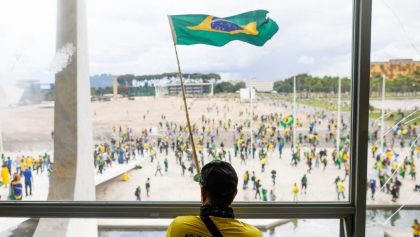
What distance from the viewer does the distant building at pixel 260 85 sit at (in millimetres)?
2348

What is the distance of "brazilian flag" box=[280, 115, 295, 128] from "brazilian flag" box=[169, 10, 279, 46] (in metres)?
0.51

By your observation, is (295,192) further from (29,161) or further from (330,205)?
(29,161)

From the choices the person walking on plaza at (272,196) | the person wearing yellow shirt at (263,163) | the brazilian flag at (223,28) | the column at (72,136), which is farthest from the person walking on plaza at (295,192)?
the column at (72,136)

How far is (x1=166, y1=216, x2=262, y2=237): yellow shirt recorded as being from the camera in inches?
49.3

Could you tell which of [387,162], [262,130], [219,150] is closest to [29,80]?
[219,150]

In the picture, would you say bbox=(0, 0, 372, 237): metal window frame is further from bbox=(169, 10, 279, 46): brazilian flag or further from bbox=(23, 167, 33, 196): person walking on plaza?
bbox=(169, 10, 279, 46): brazilian flag

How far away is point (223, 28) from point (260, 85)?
0.44 m

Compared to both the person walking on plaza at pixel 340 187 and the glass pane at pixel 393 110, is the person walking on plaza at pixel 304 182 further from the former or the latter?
the glass pane at pixel 393 110

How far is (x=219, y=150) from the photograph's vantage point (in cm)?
243

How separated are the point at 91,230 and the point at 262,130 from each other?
52.8 inches

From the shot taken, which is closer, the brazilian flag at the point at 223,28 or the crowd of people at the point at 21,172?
the brazilian flag at the point at 223,28

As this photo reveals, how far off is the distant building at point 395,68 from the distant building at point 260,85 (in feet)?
2.03

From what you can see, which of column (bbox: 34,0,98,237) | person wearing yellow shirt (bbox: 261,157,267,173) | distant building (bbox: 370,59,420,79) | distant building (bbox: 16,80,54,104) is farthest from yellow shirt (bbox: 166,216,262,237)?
distant building (bbox: 16,80,54,104)

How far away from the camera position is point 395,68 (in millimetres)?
2256
